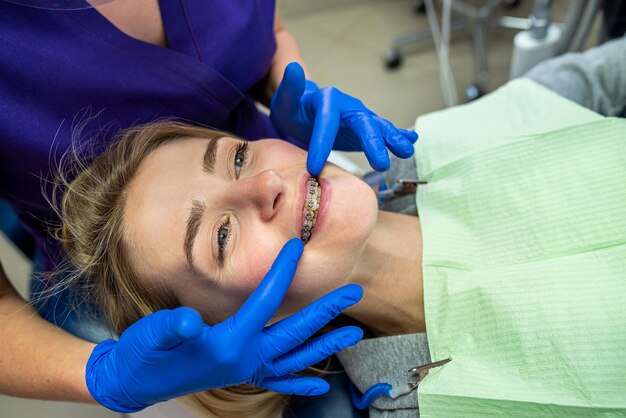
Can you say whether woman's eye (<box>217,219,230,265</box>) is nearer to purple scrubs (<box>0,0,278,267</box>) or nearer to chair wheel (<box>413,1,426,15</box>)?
purple scrubs (<box>0,0,278,267</box>)

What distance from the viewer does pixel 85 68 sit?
1013 millimetres

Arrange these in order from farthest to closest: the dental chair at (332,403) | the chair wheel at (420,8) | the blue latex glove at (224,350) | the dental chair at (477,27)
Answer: the chair wheel at (420,8), the dental chair at (477,27), the dental chair at (332,403), the blue latex glove at (224,350)

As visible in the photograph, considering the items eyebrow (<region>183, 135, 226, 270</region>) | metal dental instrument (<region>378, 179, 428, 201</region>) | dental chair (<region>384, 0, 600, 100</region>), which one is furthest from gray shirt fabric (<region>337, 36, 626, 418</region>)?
dental chair (<region>384, 0, 600, 100</region>)

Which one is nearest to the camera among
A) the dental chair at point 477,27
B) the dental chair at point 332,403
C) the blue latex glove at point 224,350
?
the blue latex glove at point 224,350

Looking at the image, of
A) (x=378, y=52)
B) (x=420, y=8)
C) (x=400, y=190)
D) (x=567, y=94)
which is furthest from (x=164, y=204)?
(x=420, y=8)

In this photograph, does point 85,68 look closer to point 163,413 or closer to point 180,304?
point 180,304

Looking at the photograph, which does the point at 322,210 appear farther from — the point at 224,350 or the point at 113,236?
the point at 113,236

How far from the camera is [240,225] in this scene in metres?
0.88

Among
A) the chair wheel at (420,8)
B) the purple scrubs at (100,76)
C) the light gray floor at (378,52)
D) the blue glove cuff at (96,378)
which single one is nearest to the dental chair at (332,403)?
the blue glove cuff at (96,378)

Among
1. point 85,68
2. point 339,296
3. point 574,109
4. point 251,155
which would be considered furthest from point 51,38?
point 574,109

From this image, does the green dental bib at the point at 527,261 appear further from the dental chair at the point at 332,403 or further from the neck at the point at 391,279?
the dental chair at the point at 332,403

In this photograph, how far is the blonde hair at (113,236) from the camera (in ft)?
3.23

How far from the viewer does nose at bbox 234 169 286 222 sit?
86cm

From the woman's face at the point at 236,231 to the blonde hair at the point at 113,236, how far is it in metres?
0.06
